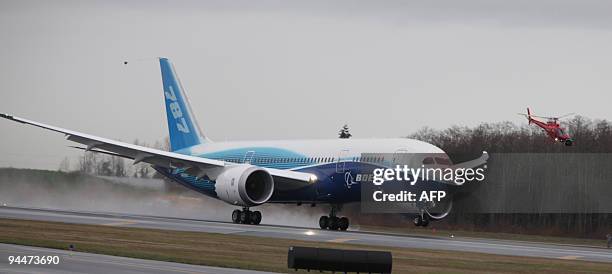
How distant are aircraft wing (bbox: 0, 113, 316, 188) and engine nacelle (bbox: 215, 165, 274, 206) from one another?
0.73 m

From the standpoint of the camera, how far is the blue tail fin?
64500 millimetres

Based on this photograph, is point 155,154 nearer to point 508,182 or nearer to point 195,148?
point 195,148

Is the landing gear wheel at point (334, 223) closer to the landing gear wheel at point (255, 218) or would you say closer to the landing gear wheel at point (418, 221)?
the landing gear wheel at point (255, 218)

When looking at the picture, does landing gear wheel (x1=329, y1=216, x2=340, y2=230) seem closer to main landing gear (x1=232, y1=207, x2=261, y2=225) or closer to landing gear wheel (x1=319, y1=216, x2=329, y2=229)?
landing gear wheel (x1=319, y1=216, x2=329, y2=229)

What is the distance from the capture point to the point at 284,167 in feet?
185

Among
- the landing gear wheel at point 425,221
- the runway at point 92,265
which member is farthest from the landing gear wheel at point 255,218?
the runway at point 92,265

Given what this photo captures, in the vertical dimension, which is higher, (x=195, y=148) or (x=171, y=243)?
(x=195, y=148)

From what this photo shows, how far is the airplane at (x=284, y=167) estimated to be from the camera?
51.5 metres

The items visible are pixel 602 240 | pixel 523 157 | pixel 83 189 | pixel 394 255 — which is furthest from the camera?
pixel 523 157

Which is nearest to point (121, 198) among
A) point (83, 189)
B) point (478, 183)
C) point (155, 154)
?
point (83, 189)

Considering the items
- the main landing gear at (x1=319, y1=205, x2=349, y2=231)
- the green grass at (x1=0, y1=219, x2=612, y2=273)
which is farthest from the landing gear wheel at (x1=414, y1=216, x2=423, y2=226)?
the green grass at (x1=0, y1=219, x2=612, y2=273)

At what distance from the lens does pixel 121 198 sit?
219 feet

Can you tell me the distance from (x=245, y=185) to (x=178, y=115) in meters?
13.6

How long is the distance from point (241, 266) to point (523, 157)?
5669 cm
